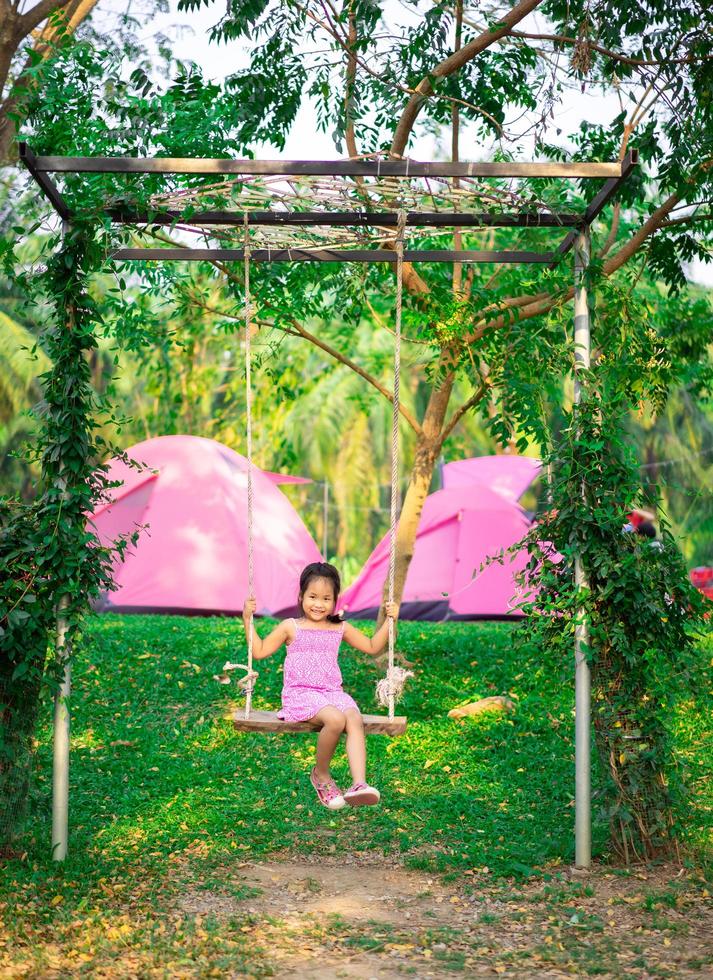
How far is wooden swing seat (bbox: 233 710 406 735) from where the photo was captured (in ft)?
15.3

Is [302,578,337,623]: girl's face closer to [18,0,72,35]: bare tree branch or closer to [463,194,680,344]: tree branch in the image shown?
[463,194,680,344]: tree branch

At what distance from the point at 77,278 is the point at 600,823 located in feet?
12.0

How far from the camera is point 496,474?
13.1 metres

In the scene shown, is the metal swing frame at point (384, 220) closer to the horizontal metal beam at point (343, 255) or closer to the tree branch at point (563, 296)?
the horizontal metal beam at point (343, 255)

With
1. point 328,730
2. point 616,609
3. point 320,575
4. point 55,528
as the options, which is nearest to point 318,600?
point 320,575

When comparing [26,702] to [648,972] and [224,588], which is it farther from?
[224,588]

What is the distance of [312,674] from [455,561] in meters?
7.22

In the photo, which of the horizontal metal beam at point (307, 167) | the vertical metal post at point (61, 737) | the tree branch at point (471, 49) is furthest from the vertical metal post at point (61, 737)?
the tree branch at point (471, 49)

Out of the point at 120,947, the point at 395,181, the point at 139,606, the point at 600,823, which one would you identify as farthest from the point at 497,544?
the point at 120,947

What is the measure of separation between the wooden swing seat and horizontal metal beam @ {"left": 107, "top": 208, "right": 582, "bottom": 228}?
2229mm

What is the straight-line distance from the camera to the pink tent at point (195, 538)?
11586mm

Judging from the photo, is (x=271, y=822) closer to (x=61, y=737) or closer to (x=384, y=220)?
(x=61, y=737)

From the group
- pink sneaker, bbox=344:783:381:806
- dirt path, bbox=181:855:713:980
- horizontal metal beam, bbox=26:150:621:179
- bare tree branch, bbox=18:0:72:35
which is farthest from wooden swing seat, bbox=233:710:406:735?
bare tree branch, bbox=18:0:72:35

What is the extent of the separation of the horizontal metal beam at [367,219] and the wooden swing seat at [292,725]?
223 cm
